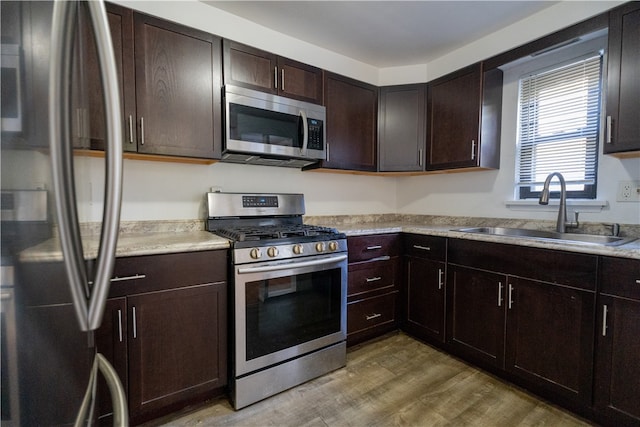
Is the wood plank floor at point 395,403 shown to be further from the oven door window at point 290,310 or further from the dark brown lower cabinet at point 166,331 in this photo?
the oven door window at point 290,310

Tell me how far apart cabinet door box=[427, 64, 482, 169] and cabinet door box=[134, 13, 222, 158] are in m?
1.74

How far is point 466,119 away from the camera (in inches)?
91.4

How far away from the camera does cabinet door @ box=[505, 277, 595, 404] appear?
1481 millimetres

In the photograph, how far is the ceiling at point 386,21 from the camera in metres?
1.93

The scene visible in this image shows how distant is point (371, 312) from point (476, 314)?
2.35 ft

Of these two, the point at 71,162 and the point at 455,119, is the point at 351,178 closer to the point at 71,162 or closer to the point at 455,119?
the point at 455,119

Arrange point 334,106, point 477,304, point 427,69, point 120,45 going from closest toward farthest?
point 120,45
point 477,304
point 334,106
point 427,69

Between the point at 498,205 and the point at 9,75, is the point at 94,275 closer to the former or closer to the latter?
the point at 9,75

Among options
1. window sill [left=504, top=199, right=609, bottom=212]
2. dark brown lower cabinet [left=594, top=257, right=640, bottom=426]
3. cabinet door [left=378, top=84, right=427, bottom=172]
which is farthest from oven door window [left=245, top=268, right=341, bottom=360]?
window sill [left=504, top=199, right=609, bottom=212]

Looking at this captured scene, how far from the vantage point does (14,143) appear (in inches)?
17.4

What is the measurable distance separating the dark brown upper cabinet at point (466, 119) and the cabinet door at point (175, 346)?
199 centimetres

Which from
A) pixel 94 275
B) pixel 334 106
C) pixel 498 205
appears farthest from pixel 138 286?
pixel 498 205

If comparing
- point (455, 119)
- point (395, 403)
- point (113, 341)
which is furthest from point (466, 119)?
point (113, 341)

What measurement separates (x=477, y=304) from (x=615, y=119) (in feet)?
4.19
